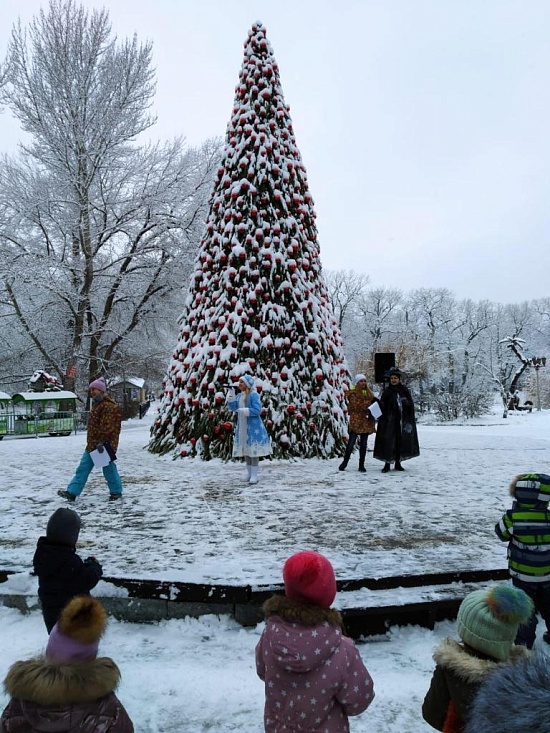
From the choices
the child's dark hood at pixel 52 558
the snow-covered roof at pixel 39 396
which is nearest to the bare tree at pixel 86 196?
the snow-covered roof at pixel 39 396

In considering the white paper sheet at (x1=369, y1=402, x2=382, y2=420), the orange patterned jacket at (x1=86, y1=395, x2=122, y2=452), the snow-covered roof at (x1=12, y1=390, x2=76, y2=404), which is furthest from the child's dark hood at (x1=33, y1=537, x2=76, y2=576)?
the snow-covered roof at (x1=12, y1=390, x2=76, y2=404)

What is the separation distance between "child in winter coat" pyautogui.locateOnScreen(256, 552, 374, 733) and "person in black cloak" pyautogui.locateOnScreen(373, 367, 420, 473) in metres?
7.45

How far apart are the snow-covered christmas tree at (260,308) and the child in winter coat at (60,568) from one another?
678cm

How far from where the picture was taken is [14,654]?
135 inches

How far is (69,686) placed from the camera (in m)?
1.68

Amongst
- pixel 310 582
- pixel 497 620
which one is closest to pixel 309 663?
pixel 310 582

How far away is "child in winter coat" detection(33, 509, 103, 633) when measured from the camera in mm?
3061

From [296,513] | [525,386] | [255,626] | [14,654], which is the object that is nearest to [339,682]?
[255,626]

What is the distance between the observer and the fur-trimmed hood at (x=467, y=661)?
1.84m

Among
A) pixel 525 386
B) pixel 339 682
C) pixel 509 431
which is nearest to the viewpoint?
pixel 339 682

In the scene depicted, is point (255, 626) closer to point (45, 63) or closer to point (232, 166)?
point (232, 166)

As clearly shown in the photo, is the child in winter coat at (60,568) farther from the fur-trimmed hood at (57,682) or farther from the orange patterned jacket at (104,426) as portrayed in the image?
the orange patterned jacket at (104,426)

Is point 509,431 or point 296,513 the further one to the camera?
Result: point 509,431

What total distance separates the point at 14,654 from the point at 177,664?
3.44 ft
